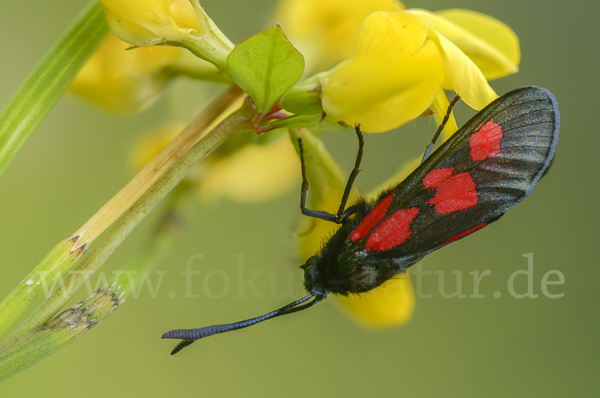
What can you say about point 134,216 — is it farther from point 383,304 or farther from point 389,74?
point 383,304

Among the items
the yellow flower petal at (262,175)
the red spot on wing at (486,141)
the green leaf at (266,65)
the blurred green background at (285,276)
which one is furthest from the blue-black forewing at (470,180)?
the blurred green background at (285,276)

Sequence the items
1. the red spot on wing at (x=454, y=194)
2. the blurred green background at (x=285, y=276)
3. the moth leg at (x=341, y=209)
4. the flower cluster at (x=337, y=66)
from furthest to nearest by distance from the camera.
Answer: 1. the blurred green background at (x=285, y=276)
2. the moth leg at (x=341, y=209)
3. the red spot on wing at (x=454, y=194)
4. the flower cluster at (x=337, y=66)

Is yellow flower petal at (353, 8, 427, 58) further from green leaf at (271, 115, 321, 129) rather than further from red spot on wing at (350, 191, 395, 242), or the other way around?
red spot on wing at (350, 191, 395, 242)

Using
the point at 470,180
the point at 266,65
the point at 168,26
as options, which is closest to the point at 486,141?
the point at 470,180

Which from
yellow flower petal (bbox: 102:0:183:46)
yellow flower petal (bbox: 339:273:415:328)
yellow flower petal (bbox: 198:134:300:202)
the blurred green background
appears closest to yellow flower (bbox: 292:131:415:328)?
yellow flower petal (bbox: 339:273:415:328)

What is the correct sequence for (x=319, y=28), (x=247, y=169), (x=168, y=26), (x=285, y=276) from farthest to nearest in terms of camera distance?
(x=285, y=276)
(x=247, y=169)
(x=319, y=28)
(x=168, y=26)

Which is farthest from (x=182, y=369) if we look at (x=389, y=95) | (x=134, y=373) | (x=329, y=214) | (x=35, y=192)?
(x=389, y=95)

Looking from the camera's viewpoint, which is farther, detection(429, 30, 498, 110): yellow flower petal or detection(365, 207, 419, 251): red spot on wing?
detection(365, 207, 419, 251): red spot on wing

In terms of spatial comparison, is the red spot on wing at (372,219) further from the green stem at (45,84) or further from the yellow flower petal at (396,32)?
the green stem at (45,84)
